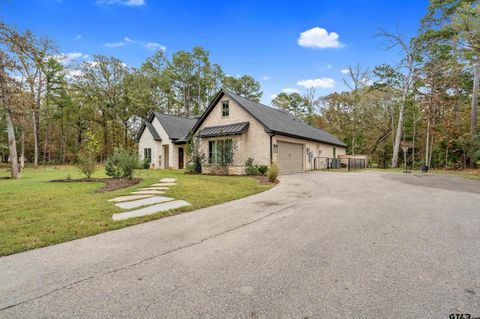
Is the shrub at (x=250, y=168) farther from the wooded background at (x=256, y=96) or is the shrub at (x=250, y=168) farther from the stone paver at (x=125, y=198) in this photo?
the wooded background at (x=256, y=96)

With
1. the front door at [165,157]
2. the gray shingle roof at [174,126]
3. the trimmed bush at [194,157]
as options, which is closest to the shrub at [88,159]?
the trimmed bush at [194,157]

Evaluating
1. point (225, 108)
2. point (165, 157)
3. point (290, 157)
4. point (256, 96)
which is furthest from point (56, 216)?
point (256, 96)

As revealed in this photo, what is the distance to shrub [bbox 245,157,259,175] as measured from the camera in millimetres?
13727

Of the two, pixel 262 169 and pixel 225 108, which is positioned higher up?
pixel 225 108

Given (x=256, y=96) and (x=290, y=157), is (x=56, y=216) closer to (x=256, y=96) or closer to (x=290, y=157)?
(x=290, y=157)

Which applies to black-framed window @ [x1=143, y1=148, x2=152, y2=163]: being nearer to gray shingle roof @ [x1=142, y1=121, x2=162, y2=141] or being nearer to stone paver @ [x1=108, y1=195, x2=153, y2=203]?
gray shingle roof @ [x1=142, y1=121, x2=162, y2=141]

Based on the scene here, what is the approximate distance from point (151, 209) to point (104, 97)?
29801 mm

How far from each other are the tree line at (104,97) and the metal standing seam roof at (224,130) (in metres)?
10.7

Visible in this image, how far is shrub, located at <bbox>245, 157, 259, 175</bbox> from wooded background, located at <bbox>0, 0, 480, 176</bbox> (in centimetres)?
1209

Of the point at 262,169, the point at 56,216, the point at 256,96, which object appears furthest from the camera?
the point at 256,96

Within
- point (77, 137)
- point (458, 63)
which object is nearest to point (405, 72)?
point (458, 63)

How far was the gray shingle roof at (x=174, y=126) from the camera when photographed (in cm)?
2145

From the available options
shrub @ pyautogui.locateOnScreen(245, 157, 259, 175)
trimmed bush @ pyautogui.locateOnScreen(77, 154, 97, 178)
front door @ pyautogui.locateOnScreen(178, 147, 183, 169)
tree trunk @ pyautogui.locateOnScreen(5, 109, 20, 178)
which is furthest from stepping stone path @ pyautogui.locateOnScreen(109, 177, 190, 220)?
front door @ pyautogui.locateOnScreen(178, 147, 183, 169)

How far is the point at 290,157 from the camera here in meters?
15.9
